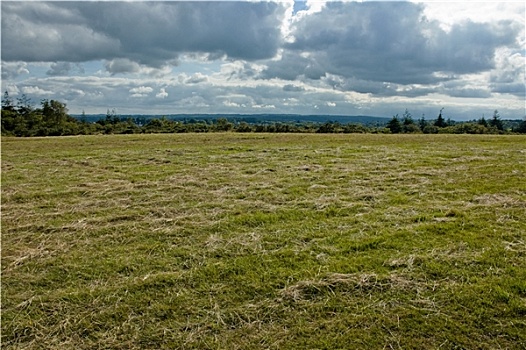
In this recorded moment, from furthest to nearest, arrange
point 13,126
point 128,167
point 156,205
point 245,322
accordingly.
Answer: point 13,126 → point 128,167 → point 156,205 → point 245,322

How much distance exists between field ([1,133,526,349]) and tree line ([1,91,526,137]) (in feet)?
109

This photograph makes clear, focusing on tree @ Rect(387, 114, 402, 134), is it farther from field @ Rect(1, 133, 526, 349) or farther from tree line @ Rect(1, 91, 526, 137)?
field @ Rect(1, 133, 526, 349)

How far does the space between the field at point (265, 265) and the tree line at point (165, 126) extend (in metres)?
33.2

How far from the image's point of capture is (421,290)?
365cm

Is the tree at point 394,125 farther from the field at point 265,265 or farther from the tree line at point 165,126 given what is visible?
the field at point 265,265

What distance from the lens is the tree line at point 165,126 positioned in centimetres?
4474

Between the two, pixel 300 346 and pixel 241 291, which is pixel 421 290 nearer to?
pixel 300 346

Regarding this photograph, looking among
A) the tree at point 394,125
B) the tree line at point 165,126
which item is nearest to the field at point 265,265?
the tree line at point 165,126

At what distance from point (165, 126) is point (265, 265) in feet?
168

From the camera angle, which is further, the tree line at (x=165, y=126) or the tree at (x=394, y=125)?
the tree at (x=394, y=125)

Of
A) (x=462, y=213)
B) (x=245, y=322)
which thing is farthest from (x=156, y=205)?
(x=462, y=213)

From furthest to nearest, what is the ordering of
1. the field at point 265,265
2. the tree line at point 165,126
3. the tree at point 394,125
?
the tree at point 394,125, the tree line at point 165,126, the field at point 265,265

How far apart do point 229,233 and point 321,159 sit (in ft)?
27.2

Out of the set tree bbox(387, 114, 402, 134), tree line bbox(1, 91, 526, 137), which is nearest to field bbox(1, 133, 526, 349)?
tree line bbox(1, 91, 526, 137)
